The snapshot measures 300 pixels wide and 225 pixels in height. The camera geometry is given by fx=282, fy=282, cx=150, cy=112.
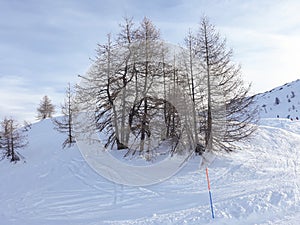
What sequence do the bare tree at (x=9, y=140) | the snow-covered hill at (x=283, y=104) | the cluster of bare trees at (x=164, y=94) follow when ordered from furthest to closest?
the snow-covered hill at (x=283, y=104)
the bare tree at (x=9, y=140)
the cluster of bare trees at (x=164, y=94)

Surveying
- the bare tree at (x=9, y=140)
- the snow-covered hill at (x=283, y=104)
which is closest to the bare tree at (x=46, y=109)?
the bare tree at (x=9, y=140)

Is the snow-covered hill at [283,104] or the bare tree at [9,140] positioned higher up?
the snow-covered hill at [283,104]

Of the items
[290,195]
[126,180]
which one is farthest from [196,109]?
[290,195]

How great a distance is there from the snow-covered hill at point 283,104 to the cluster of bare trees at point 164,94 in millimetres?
17725

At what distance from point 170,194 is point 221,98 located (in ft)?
16.7

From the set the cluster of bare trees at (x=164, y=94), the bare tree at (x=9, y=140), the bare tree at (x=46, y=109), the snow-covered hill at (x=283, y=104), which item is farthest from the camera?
the bare tree at (x=46, y=109)

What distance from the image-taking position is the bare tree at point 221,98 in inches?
474

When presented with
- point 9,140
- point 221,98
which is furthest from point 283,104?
point 9,140

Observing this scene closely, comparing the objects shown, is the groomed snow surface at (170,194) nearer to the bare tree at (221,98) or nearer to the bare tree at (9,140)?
the bare tree at (221,98)

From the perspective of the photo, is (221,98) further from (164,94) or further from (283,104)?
(283,104)

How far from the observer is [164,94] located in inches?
424

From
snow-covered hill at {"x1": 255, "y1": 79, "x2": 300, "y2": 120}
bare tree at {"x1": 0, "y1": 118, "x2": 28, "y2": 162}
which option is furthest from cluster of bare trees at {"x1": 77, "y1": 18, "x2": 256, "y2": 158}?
snow-covered hill at {"x1": 255, "y1": 79, "x2": 300, "y2": 120}

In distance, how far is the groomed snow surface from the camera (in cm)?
677

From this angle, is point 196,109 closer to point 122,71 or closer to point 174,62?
point 174,62
